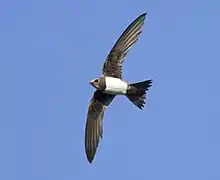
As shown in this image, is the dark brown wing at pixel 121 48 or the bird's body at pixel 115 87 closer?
the bird's body at pixel 115 87

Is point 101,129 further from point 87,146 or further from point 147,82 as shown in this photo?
point 147,82

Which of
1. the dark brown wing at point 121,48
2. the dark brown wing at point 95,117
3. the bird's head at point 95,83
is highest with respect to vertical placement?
the dark brown wing at point 121,48

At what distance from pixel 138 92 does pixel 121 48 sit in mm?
836

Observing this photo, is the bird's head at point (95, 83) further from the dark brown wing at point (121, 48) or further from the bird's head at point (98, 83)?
the dark brown wing at point (121, 48)

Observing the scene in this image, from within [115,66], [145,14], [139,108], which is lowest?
→ [139,108]

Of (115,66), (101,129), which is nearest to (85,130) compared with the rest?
(101,129)

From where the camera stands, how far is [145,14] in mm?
9055

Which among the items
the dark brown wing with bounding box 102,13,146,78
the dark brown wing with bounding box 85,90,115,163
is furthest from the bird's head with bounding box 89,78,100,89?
the dark brown wing with bounding box 85,90,115,163

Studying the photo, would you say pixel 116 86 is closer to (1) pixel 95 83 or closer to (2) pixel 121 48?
(1) pixel 95 83

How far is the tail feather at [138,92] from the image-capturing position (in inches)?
339

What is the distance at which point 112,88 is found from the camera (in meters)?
8.64

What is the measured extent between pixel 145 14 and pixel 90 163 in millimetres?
2041

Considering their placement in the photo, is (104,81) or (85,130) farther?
(85,130)

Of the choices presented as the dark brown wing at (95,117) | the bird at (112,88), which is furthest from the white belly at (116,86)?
the dark brown wing at (95,117)
